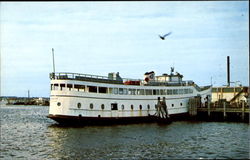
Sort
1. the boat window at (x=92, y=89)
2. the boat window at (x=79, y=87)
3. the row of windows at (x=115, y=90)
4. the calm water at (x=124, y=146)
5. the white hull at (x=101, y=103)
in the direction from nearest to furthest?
the calm water at (x=124, y=146) → the white hull at (x=101, y=103) → the row of windows at (x=115, y=90) → the boat window at (x=79, y=87) → the boat window at (x=92, y=89)

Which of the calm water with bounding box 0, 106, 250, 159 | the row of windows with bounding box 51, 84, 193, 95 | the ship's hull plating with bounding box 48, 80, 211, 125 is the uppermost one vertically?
the row of windows with bounding box 51, 84, 193, 95

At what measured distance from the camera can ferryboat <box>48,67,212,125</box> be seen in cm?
3762

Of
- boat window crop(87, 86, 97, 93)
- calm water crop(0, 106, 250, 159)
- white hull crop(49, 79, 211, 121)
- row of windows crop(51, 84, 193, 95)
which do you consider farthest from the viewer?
boat window crop(87, 86, 97, 93)

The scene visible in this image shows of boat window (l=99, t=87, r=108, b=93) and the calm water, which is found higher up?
boat window (l=99, t=87, r=108, b=93)

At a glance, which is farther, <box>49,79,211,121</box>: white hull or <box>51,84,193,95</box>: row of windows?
<box>51,84,193,95</box>: row of windows

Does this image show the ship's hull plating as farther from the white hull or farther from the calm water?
the calm water

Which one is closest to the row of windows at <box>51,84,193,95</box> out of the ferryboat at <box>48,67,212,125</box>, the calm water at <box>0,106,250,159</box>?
the ferryboat at <box>48,67,212,125</box>

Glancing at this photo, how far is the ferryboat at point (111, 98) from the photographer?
3762 centimetres

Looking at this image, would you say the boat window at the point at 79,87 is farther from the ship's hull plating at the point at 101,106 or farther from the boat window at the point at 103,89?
the boat window at the point at 103,89

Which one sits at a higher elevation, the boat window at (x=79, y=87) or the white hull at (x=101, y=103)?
the boat window at (x=79, y=87)

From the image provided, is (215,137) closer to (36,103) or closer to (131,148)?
(131,148)

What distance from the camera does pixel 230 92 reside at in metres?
75.1

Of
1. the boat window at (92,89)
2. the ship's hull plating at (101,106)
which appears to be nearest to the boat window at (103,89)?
the ship's hull plating at (101,106)

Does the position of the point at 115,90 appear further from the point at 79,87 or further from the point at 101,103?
the point at 79,87
